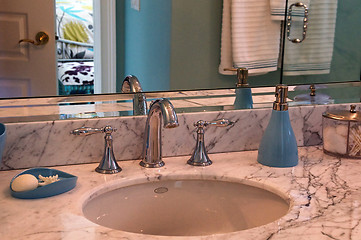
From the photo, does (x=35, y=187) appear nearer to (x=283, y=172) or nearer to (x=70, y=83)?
A: (x=70, y=83)

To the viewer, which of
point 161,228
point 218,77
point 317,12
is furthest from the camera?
point 317,12

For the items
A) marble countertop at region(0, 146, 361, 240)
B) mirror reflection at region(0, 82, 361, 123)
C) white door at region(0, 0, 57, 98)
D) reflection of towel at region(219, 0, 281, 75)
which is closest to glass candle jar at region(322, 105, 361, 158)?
marble countertop at region(0, 146, 361, 240)

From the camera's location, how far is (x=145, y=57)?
4.48ft

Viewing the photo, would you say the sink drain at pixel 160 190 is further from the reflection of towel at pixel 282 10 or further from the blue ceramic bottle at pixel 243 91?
the reflection of towel at pixel 282 10

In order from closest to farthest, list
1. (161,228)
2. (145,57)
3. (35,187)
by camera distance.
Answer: (35,187)
(161,228)
(145,57)

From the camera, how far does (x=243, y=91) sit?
4.93ft

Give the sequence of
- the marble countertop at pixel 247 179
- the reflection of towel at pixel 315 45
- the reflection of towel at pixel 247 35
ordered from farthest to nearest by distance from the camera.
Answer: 1. the reflection of towel at pixel 315 45
2. the reflection of towel at pixel 247 35
3. the marble countertop at pixel 247 179

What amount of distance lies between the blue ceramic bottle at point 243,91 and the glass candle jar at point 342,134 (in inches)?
9.1

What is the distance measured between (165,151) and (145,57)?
0.27 metres

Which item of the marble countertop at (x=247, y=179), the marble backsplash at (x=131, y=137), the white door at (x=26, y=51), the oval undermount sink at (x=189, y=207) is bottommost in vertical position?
the oval undermount sink at (x=189, y=207)

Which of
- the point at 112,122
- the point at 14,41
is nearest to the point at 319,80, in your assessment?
the point at 112,122

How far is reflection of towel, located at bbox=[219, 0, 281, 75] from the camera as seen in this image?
1.46 metres

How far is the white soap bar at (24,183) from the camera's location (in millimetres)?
1078

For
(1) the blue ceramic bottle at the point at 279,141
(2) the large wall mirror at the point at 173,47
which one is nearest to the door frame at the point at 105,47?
(2) the large wall mirror at the point at 173,47
